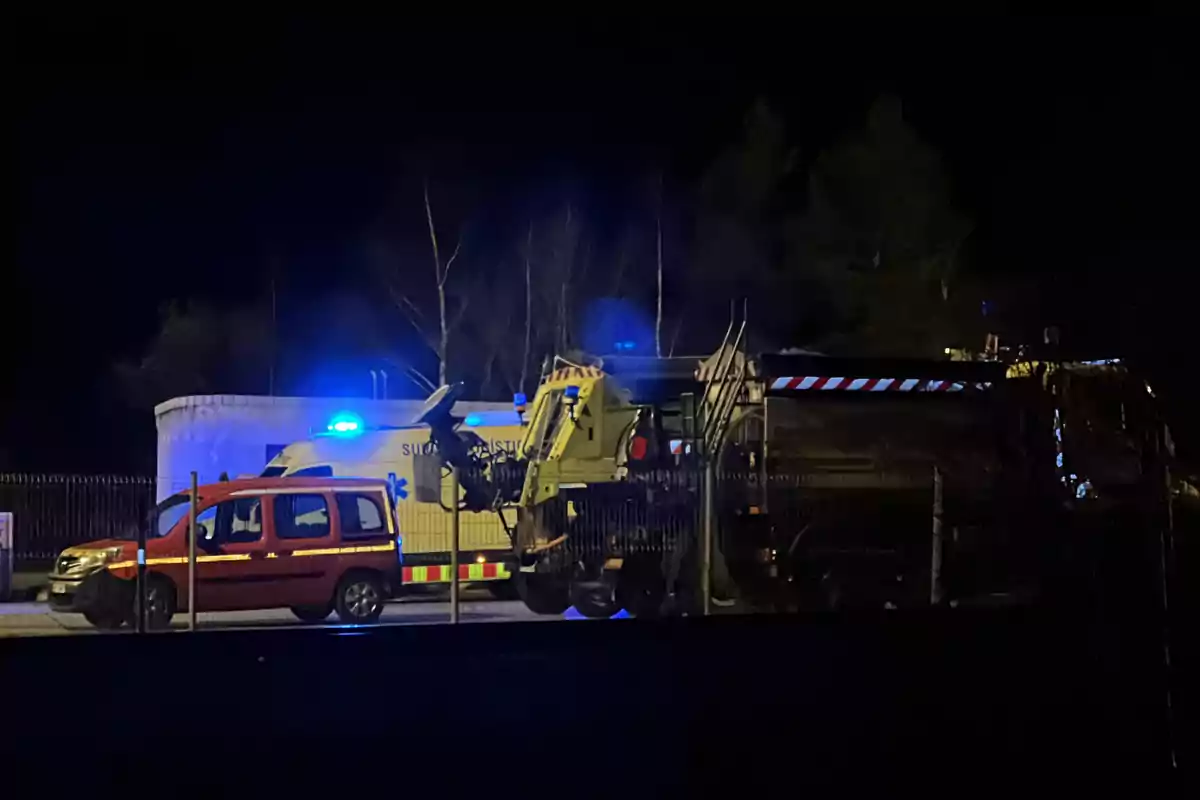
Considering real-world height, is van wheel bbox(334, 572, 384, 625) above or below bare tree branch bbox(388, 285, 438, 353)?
below

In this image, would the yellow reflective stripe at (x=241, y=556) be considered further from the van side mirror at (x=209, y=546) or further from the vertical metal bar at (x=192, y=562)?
the vertical metal bar at (x=192, y=562)

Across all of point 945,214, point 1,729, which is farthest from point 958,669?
point 945,214

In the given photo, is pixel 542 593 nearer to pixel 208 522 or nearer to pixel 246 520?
pixel 246 520

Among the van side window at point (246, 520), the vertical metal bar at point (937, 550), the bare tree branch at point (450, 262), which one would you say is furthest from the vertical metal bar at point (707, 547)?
the bare tree branch at point (450, 262)

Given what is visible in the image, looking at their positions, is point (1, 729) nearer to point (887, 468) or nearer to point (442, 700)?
point (442, 700)

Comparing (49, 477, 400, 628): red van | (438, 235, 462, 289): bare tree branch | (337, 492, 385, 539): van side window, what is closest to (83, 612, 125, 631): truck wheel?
(49, 477, 400, 628): red van

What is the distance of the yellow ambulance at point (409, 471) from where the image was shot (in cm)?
1620

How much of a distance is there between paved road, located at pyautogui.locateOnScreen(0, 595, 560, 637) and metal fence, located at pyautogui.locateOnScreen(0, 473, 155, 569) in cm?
91

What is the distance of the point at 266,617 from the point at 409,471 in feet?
8.09

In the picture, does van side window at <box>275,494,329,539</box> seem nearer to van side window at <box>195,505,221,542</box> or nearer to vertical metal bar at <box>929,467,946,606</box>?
van side window at <box>195,505,221,542</box>

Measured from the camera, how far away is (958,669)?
34.6 ft

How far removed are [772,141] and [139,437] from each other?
21282 millimetres

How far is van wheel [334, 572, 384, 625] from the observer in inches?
563

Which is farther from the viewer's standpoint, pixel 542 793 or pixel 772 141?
pixel 772 141
